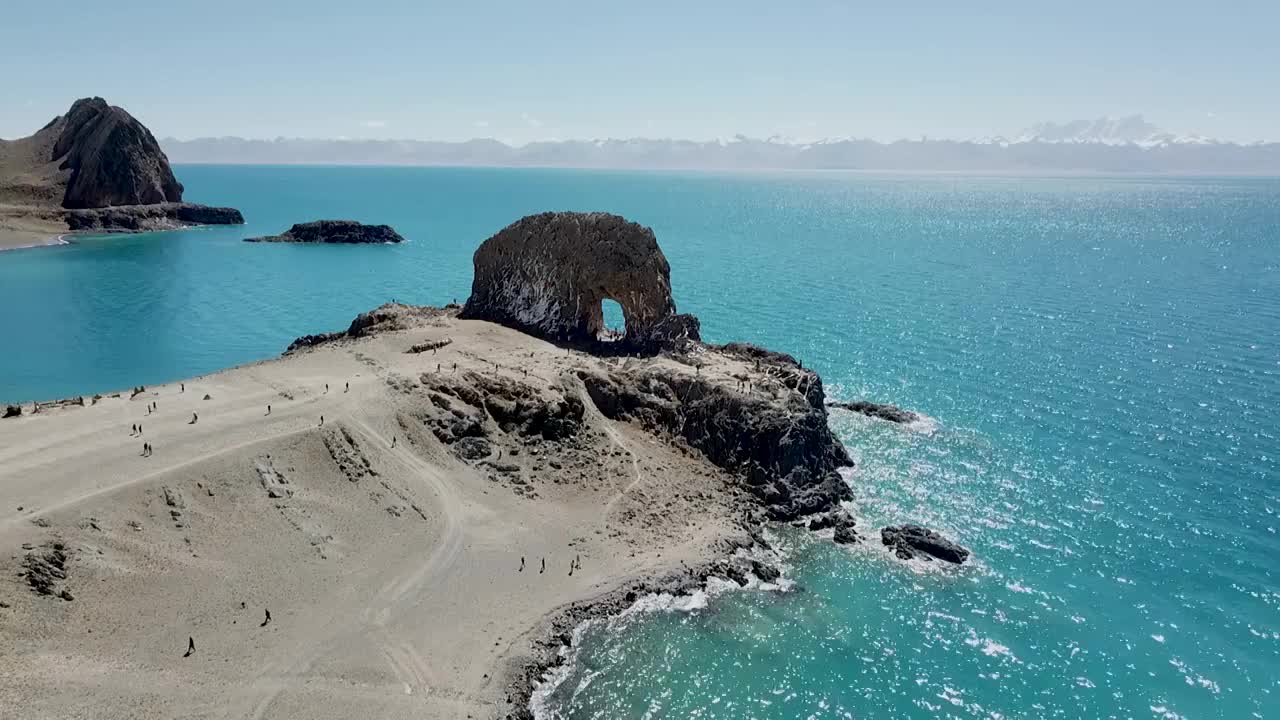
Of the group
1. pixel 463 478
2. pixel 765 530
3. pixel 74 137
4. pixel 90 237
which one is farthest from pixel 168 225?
pixel 765 530

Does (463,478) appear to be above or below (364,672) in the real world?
above

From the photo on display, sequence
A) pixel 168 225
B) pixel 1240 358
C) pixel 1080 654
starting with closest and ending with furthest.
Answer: pixel 1080 654, pixel 1240 358, pixel 168 225

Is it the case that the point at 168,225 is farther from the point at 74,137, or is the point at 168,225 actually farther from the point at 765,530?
the point at 765,530

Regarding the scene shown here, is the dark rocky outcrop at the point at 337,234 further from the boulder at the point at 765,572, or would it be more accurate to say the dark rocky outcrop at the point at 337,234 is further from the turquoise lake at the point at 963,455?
the boulder at the point at 765,572

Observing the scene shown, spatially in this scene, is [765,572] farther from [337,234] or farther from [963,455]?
[337,234]

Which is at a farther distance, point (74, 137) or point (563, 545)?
point (74, 137)

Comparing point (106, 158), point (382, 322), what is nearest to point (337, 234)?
point (106, 158)

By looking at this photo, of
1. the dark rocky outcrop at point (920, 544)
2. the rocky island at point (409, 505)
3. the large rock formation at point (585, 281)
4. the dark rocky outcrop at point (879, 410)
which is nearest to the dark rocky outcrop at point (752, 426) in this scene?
the rocky island at point (409, 505)
